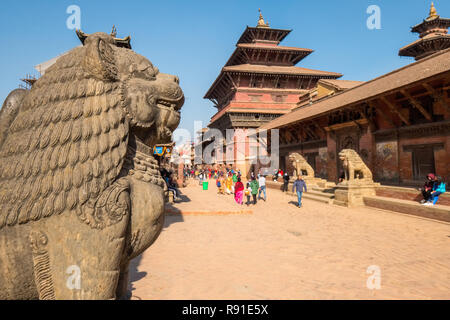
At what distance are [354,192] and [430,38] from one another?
23.0m

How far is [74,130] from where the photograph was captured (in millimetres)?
1517

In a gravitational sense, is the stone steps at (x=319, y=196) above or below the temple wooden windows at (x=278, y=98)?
below

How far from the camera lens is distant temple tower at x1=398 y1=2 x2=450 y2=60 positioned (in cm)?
2388

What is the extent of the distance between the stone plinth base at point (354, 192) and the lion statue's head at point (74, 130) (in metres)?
10.6

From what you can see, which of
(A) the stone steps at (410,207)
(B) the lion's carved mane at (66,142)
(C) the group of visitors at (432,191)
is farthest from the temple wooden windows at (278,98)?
(B) the lion's carved mane at (66,142)

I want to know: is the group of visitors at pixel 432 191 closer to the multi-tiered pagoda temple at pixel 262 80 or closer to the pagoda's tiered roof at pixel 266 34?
the multi-tiered pagoda temple at pixel 262 80

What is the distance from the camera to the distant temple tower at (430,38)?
23.9 meters

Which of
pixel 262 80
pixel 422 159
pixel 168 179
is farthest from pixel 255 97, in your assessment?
pixel 422 159

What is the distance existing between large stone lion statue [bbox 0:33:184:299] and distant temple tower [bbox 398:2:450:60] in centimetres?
3176

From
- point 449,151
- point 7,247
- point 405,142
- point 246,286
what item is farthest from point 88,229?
point 405,142

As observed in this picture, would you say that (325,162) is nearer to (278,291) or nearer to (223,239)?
(223,239)

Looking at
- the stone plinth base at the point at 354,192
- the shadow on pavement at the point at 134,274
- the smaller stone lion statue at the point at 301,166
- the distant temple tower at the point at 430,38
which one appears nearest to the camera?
the shadow on pavement at the point at 134,274

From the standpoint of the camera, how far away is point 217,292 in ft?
10.8
